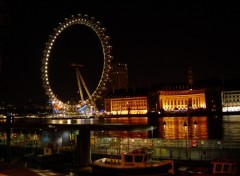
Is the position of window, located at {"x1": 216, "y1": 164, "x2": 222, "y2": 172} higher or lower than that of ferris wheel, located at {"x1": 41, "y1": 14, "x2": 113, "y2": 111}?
lower

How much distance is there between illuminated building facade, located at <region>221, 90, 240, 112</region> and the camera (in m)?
123

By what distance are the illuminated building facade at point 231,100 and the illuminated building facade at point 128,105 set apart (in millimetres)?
31492

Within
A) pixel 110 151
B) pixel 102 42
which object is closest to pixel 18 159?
pixel 110 151

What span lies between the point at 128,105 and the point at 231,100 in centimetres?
4180

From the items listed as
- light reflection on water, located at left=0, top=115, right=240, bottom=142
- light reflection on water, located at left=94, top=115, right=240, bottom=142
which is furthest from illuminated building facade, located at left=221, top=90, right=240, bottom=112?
light reflection on water, located at left=94, top=115, right=240, bottom=142

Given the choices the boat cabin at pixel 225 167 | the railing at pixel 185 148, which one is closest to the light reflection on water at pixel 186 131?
the railing at pixel 185 148

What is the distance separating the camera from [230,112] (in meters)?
117

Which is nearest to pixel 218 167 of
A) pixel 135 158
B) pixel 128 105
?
pixel 135 158

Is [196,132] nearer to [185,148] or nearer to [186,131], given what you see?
[186,131]

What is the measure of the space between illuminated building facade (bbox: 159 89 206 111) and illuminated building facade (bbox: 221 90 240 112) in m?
10.0

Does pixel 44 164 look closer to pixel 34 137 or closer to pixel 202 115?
pixel 34 137

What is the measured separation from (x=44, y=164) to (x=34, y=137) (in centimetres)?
573

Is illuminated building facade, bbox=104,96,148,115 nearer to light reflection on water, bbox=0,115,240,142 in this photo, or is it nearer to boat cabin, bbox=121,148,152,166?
light reflection on water, bbox=0,115,240,142

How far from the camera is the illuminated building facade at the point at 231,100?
122750 millimetres
